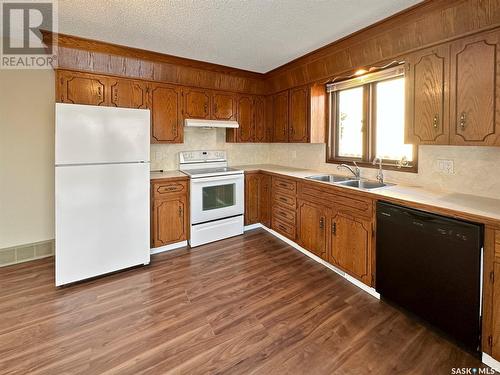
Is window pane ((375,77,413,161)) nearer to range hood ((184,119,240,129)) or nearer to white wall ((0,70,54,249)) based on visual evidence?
range hood ((184,119,240,129))

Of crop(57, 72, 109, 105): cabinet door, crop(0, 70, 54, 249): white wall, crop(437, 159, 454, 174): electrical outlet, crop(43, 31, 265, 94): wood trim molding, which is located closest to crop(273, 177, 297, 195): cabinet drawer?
crop(437, 159, 454, 174): electrical outlet

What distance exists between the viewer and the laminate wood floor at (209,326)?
161 cm

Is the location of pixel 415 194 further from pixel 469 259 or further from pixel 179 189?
pixel 179 189

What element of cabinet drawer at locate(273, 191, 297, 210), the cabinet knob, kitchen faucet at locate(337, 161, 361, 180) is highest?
the cabinet knob

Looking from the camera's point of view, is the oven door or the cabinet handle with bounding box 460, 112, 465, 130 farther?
the oven door

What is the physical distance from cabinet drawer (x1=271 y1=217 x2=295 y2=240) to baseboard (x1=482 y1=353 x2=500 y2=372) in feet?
6.60


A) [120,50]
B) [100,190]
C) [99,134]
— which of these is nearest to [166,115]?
[120,50]

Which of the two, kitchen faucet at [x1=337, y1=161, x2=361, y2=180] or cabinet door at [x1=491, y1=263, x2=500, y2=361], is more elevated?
kitchen faucet at [x1=337, y1=161, x2=361, y2=180]

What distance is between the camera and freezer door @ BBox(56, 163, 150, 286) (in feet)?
7.82

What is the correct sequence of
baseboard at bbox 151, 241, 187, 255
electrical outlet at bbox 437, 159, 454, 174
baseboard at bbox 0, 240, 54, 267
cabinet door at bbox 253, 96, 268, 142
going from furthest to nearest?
cabinet door at bbox 253, 96, 268, 142, baseboard at bbox 151, 241, 187, 255, baseboard at bbox 0, 240, 54, 267, electrical outlet at bbox 437, 159, 454, 174

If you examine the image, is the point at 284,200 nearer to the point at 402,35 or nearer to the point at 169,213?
the point at 169,213

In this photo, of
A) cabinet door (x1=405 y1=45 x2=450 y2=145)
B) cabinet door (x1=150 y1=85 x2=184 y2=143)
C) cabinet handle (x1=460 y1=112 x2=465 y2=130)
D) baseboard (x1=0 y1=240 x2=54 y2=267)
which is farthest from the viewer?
cabinet door (x1=150 y1=85 x2=184 y2=143)

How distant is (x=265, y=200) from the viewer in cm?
399

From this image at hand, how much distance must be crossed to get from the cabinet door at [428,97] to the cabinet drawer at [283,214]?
159cm
